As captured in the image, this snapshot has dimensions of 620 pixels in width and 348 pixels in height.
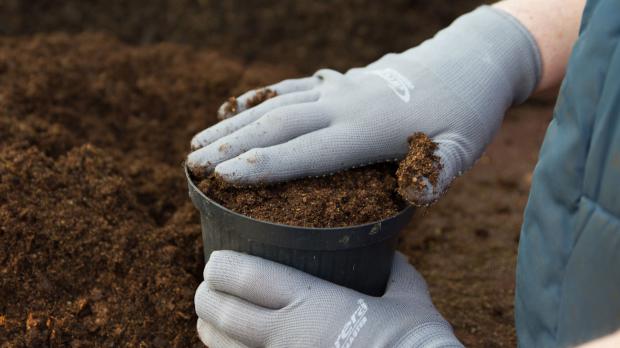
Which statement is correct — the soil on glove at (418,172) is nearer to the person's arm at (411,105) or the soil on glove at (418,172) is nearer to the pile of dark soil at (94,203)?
the person's arm at (411,105)

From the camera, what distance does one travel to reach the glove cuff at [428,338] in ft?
3.85

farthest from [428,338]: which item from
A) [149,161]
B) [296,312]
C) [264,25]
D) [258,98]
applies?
[264,25]

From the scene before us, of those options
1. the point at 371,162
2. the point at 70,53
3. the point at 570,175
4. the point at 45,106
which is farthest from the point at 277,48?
the point at 570,175

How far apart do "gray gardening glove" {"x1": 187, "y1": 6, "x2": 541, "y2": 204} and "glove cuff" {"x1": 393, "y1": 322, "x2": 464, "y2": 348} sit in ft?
0.88

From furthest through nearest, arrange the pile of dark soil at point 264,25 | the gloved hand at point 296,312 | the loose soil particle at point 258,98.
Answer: the pile of dark soil at point 264,25 → the loose soil particle at point 258,98 → the gloved hand at point 296,312

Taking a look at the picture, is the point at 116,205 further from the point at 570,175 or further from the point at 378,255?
the point at 570,175

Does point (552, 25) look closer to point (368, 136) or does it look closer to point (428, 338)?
point (368, 136)

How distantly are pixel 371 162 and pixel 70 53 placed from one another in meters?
1.67

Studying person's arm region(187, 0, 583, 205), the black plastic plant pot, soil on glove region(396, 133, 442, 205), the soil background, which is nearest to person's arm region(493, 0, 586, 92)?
person's arm region(187, 0, 583, 205)

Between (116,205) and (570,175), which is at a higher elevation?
(570,175)

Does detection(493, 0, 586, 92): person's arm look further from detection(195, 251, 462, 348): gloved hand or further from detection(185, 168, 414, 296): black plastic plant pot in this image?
detection(195, 251, 462, 348): gloved hand

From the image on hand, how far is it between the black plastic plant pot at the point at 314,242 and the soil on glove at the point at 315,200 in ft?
0.10

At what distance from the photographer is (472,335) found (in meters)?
1.63

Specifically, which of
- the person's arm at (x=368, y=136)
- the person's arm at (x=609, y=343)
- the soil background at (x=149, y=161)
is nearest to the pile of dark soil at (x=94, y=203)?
the soil background at (x=149, y=161)
